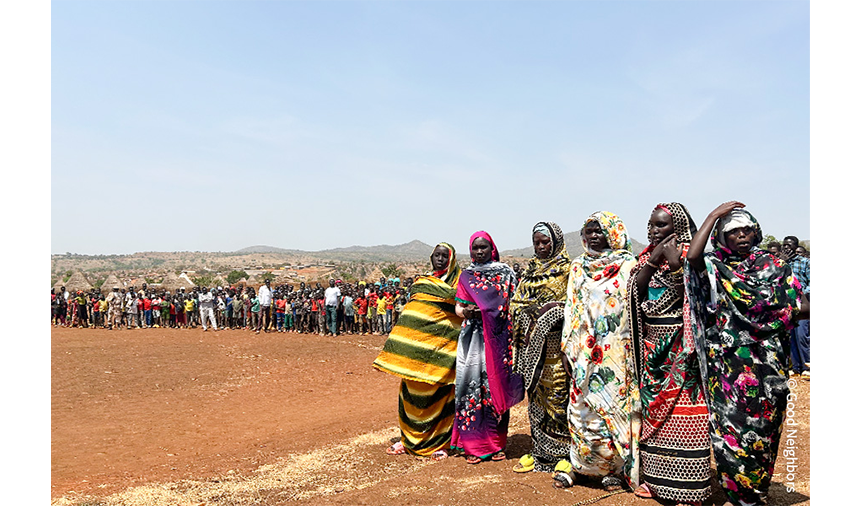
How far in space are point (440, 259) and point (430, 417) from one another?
178 cm

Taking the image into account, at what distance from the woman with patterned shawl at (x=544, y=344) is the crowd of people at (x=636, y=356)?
0.01 metres

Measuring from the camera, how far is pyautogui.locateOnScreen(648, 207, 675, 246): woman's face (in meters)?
4.66

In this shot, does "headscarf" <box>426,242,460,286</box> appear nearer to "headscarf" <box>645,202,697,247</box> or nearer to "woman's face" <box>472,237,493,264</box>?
"woman's face" <box>472,237,493,264</box>

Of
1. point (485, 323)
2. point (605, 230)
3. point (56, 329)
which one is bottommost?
point (56, 329)

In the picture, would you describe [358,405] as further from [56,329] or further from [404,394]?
[56,329]

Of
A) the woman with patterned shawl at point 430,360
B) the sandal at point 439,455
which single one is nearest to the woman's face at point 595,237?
the woman with patterned shawl at point 430,360

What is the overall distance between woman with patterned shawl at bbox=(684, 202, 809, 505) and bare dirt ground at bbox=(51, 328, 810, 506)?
1.39 feet

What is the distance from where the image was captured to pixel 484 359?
6.48 meters

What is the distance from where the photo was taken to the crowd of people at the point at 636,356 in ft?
14.0

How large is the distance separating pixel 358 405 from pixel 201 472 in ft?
13.5

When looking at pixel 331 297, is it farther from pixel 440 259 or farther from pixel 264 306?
pixel 440 259

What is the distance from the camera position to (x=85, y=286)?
42906 mm

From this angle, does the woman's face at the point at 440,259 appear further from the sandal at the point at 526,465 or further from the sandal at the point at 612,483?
the sandal at the point at 612,483

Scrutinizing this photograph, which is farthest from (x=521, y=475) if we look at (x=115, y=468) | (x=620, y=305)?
(x=115, y=468)
